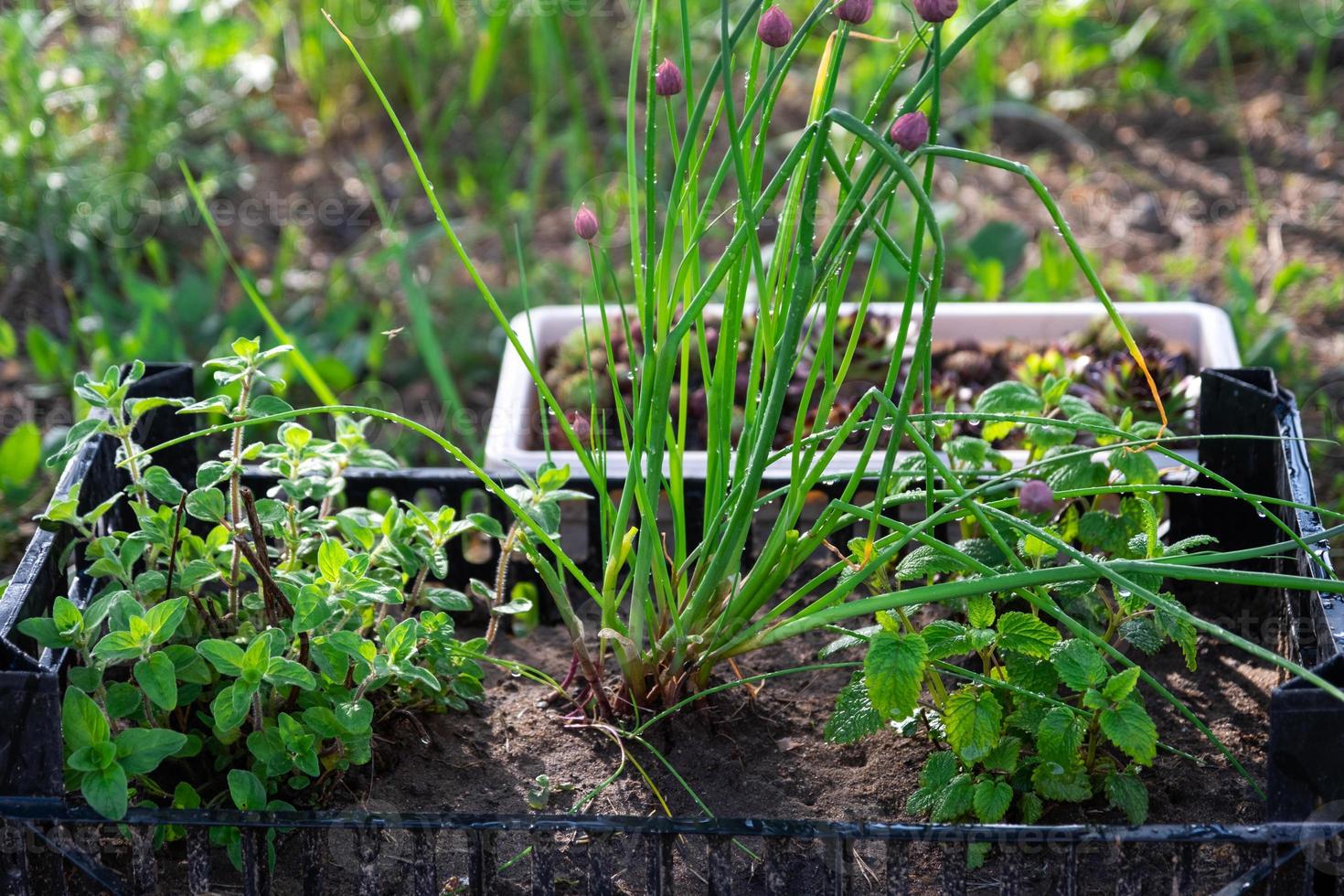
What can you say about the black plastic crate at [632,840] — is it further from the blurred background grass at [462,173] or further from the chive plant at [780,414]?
the blurred background grass at [462,173]

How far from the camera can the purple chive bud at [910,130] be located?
0.94m

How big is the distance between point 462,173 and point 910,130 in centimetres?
213

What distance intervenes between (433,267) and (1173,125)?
1.69 m

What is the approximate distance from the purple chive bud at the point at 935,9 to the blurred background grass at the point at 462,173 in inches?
43.0

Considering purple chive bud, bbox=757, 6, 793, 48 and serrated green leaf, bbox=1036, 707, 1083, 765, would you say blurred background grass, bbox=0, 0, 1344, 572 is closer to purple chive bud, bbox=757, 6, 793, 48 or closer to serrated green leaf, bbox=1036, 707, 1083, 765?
purple chive bud, bbox=757, 6, 793, 48

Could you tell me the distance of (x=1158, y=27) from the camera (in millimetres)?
3391

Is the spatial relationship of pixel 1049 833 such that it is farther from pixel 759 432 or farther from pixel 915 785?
pixel 759 432

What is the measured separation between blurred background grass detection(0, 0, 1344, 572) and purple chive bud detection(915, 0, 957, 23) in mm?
1092

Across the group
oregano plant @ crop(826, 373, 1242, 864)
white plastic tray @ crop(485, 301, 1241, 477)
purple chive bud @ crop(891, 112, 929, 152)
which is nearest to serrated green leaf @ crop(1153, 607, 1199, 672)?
oregano plant @ crop(826, 373, 1242, 864)

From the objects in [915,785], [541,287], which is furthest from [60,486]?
[541,287]

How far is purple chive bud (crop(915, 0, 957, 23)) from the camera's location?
90cm

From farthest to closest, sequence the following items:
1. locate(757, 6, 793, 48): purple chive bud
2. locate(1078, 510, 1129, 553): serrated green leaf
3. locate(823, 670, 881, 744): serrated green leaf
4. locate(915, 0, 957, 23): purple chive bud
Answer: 1. locate(1078, 510, 1129, 553): serrated green leaf
2. locate(823, 670, 881, 744): serrated green leaf
3. locate(757, 6, 793, 48): purple chive bud
4. locate(915, 0, 957, 23): purple chive bud
